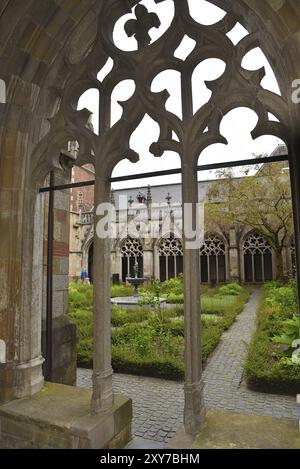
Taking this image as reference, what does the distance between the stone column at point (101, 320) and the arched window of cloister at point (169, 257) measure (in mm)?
19135

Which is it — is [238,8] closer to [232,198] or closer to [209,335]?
[209,335]

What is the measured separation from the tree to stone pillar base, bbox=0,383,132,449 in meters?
13.7

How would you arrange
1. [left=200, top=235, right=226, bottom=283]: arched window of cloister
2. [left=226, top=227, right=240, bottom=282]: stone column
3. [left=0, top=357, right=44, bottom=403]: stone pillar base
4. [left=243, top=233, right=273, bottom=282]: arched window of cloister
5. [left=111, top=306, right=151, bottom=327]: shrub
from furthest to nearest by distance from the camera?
[left=200, top=235, right=226, bottom=283]: arched window of cloister, [left=243, top=233, right=273, bottom=282]: arched window of cloister, [left=226, top=227, right=240, bottom=282]: stone column, [left=111, top=306, right=151, bottom=327]: shrub, [left=0, top=357, right=44, bottom=403]: stone pillar base

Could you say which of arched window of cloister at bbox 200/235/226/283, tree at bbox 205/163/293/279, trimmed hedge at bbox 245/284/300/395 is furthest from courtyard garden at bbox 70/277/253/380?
arched window of cloister at bbox 200/235/226/283

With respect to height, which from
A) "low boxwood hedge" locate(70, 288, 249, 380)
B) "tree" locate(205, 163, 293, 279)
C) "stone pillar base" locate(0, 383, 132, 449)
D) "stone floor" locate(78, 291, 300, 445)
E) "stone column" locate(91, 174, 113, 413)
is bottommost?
"stone floor" locate(78, 291, 300, 445)

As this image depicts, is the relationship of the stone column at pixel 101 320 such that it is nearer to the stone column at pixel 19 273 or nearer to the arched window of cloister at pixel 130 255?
the stone column at pixel 19 273

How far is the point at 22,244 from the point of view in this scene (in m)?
2.26

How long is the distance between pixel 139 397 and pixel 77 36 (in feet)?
13.2

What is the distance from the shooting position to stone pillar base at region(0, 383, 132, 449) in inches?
67.4

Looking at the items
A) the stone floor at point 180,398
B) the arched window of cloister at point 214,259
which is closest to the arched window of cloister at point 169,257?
the arched window of cloister at point 214,259

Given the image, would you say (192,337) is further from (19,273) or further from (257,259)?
(257,259)

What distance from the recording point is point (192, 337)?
175cm

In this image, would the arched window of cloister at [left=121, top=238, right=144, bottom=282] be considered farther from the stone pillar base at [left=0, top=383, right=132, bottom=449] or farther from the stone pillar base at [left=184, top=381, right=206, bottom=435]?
the stone pillar base at [left=184, top=381, right=206, bottom=435]

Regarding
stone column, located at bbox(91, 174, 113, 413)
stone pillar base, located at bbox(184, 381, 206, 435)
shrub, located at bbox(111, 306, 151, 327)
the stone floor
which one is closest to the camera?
stone pillar base, located at bbox(184, 381, 206, 435)
